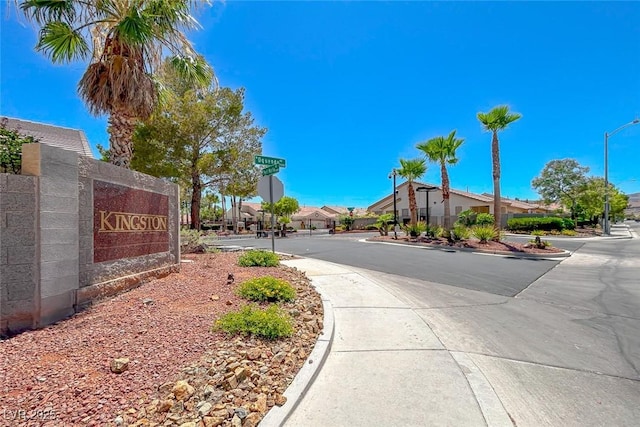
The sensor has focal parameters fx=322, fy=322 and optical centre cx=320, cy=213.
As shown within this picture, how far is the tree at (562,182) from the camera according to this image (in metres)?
39.8

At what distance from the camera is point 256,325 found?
13.6 ft

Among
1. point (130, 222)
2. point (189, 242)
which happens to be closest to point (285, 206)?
point (189, 242)

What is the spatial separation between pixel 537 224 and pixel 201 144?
3061 cm

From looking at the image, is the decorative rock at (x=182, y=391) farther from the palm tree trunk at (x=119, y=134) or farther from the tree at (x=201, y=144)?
the tree at (x=201, y=144)

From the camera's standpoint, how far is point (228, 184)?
1764 cm

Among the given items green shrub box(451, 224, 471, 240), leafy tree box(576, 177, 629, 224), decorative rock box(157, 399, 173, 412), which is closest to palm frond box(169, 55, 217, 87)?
decorative rock box(157, 399, 173, 412)

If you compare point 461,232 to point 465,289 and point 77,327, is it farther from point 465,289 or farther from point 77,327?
point 77,327

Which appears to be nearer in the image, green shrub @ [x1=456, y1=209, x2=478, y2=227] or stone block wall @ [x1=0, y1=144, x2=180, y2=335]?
stone block wall @ [x1=0, y1=144, x2=180, y2=335]

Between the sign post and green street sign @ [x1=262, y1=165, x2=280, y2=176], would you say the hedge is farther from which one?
green street sign @ [x1=262, y1=165, x2=280, y2=176]

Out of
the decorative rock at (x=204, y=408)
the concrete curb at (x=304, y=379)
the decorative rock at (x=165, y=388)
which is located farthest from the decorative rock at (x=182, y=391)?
the concrete curb at (x=304, y=379)

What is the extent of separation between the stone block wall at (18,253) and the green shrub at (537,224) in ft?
117

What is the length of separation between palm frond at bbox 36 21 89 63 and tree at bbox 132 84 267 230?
5634 millimetres

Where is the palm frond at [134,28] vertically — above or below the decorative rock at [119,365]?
above

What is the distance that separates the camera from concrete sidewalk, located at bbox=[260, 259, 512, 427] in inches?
110
